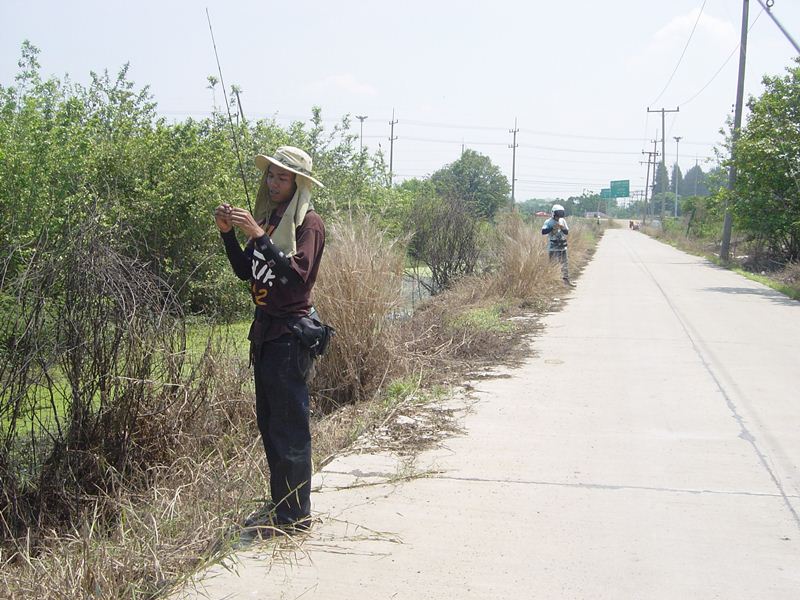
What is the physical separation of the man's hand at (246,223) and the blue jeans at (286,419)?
0.56 m

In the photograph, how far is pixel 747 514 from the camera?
4688 mm

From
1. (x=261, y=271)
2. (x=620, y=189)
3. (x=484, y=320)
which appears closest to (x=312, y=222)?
(x=261, y=271)

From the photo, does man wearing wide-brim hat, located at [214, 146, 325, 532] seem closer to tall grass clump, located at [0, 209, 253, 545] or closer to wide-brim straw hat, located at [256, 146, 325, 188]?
wide-brim straw hat, located at [256, 146, 325, 188]

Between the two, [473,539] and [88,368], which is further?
[88,368]

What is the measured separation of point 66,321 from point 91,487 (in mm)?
1036

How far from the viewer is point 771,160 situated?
765 inches

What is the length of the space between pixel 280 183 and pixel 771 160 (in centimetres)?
1812

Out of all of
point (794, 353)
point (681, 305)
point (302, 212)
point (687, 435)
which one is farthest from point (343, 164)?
point (302, 212)

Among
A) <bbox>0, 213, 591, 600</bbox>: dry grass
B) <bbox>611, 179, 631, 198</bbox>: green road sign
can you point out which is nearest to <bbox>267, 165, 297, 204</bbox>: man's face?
<bbox>0, 213, 591, 600</bbox>: dry grass

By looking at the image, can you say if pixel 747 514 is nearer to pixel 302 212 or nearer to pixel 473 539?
pixel 473 539

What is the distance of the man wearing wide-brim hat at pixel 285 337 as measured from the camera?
411 centimetres

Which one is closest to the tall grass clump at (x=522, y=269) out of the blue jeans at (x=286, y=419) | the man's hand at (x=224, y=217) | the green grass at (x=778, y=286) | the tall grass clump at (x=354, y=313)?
the green grass at (x=778, y=286)

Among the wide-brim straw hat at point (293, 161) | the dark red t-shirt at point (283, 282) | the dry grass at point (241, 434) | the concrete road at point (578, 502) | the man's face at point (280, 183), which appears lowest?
the concrete road at point (578, 502)

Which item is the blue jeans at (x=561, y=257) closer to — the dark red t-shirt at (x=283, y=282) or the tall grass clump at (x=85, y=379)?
the tall grass clump at (x=85, y=379)
